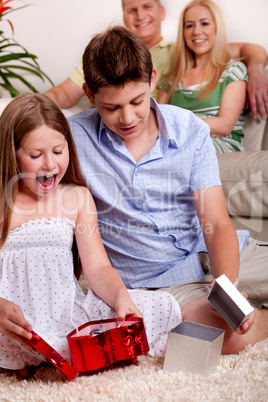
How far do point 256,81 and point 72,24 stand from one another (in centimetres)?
113

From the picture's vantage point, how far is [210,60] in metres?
2.33

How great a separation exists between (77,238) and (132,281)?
0.20 metres

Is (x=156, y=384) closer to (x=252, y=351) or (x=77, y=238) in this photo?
(x=252, y=351)

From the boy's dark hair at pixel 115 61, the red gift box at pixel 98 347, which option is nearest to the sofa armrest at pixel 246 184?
the boy's dark hair at pixel 115 61

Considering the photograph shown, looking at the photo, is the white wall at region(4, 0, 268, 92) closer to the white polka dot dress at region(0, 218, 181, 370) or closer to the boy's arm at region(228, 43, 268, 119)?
the boy's arm at region(228, 43, 268, 119)

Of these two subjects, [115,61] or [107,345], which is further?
[115,61]

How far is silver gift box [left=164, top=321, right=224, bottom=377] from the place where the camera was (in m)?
0.98

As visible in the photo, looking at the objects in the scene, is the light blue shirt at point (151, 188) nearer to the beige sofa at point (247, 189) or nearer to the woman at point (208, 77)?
the beige sofa at point (247, 189)

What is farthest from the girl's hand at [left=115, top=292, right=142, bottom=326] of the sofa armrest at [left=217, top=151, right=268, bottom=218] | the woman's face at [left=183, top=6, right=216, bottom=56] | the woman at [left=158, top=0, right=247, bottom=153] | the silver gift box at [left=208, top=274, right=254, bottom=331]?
the woman's face at [left=183, top=6, right=216, bottom=56]

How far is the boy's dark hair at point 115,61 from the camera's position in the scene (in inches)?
46.3

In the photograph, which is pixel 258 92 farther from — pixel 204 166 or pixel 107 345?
pixel 107 345

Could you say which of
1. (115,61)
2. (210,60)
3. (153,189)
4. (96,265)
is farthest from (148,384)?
(210,60)

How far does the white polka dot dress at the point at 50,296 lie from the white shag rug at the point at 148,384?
65 millimetres

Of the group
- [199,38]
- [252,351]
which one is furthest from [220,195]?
[199,38]
